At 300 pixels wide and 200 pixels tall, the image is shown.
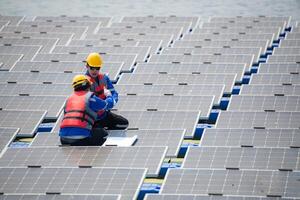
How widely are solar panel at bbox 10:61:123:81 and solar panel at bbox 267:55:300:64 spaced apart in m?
4.96

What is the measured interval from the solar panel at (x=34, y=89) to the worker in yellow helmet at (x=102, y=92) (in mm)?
2664

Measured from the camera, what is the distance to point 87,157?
1641 cm

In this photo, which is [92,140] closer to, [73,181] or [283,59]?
[73,181]

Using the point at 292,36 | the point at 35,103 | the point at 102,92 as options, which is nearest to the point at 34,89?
the point at 35,103

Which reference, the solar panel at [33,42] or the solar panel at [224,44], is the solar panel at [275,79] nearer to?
the solar panel at [224,44]

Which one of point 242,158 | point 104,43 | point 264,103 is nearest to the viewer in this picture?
point 242,158

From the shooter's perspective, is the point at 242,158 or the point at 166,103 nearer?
the point at 242,158

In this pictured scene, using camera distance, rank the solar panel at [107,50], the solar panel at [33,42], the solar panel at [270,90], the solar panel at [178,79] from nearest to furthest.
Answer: the solar panel at [270,90]
the solar panel at [178,79]
the solar panel at [107,50]
the solar panel at [33,42]

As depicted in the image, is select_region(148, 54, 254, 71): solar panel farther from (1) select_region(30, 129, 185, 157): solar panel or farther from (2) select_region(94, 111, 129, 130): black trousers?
(1) select_region(30, 129, 185, 157): solar panel

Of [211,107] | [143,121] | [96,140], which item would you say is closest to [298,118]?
[211,107]

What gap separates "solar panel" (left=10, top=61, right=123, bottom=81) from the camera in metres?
23.8

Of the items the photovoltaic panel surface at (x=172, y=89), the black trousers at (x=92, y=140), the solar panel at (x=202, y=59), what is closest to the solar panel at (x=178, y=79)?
the photovoltaic panel surface at (x=172, y=89)

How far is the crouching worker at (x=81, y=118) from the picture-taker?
17031 millimetres

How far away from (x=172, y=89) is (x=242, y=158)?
5821mm
